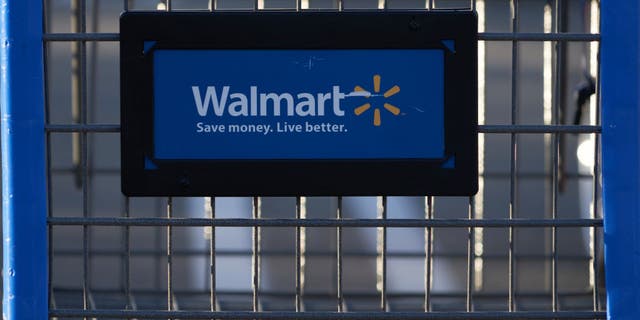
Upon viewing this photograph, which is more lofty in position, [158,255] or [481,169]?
[481,169]

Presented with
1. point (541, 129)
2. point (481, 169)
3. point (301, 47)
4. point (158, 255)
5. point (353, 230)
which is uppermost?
point (301, 47)

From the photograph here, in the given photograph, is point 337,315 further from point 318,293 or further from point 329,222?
point 318,293

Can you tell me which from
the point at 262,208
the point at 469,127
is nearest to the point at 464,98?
the point at 469,127

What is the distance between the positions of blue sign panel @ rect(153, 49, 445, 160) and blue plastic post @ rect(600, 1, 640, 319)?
13.3 inches

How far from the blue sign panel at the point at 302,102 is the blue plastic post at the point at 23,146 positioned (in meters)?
0.26

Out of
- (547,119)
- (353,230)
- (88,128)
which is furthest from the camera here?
(547,119)

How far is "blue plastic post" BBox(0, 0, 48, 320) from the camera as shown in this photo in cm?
203

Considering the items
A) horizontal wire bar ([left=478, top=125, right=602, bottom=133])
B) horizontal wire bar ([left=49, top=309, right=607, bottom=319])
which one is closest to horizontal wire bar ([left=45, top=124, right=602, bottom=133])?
horizontal wire bar ([left=478, top=125, right=602, bottom=133])

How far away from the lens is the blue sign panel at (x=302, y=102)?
1999mm

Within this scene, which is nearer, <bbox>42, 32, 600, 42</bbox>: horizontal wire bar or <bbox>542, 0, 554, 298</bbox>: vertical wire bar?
<bbox>42, 32, 600, 42</bbox>: horizontal wire bar

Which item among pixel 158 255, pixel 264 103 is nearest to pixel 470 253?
pixel 264 103

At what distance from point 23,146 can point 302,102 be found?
556 millimetres

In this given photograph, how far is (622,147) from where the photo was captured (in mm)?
2021

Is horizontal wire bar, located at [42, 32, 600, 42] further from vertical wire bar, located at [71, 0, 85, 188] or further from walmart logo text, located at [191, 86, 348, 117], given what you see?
vertical wire bar, located at [71, 0, 85, 188]
